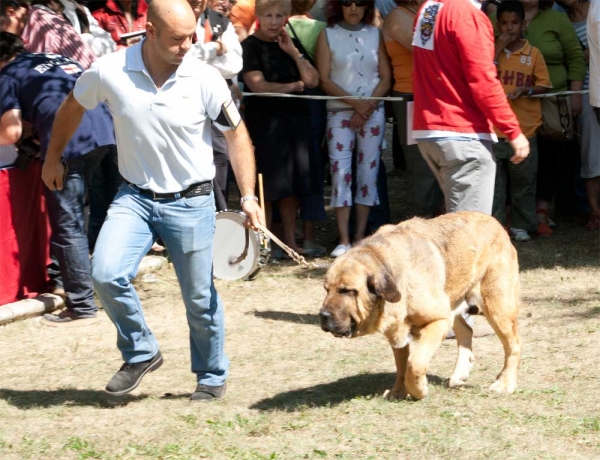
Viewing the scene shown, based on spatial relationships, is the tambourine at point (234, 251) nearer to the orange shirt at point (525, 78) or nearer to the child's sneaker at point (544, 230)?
the orange shirt at point (525, 78)

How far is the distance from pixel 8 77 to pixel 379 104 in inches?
146

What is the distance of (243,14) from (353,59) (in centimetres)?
136

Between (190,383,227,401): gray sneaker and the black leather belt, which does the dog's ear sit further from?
(190,383,227,401): gray sneaker

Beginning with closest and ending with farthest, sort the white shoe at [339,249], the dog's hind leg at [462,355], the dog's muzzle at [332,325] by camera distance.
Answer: the dog's muzzle at [332,325]
the dog's hind leg at [462,355]
the white shoe at [339,249]

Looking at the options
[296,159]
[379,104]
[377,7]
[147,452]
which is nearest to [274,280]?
[296,159]

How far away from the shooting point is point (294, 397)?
6.06m

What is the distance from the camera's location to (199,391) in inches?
233

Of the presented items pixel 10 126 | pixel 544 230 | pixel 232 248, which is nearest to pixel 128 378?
pixel 10 126

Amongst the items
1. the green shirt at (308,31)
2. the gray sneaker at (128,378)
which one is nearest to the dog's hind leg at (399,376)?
the gray sneaker at (128,378)

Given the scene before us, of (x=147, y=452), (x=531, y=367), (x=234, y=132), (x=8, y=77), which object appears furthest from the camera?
(x=8, y=77)

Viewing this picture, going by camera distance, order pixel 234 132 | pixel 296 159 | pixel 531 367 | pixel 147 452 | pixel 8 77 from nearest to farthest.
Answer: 1. pixel 147 452
2. pixel 234 132
3. pixel 531 367
4. pixel 8 77
5. pixel 296 159

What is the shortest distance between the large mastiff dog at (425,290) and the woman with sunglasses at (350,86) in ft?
12.4

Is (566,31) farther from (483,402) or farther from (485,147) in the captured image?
(483,402)

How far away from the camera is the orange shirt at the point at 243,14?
414 inches
